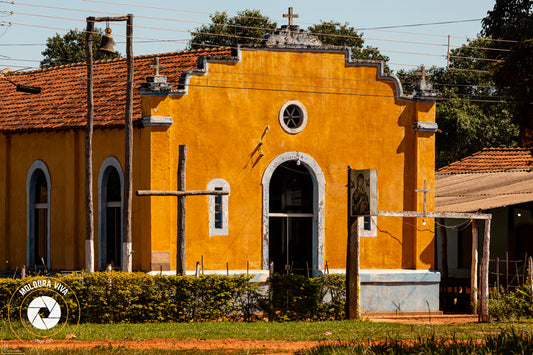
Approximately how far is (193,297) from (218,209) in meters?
5.35

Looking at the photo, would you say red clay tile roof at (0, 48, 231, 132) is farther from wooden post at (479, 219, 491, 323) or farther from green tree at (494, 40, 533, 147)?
green tree at (494, 40, 533, 147)

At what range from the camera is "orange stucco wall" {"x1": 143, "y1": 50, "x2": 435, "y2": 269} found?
97.3 ft

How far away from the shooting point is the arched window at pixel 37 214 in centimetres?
3344

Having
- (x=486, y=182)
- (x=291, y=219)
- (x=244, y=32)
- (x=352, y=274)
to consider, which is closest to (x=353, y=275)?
(x=352, y=274)

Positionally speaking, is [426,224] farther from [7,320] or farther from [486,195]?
[7,320]

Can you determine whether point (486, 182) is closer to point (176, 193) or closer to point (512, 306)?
point (512, 306)

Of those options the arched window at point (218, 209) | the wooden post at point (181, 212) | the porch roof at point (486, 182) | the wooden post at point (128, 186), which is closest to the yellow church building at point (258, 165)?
the arched window at point (218, 209)

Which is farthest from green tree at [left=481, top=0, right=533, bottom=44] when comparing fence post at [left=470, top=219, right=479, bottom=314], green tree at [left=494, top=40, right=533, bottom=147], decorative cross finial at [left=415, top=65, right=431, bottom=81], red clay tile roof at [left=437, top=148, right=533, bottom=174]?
green tree at [left=494, top=40, right=533, bottom=147]

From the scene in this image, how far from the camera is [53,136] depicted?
32906mm

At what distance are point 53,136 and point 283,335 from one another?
14358 millimetres

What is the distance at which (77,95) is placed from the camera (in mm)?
34250

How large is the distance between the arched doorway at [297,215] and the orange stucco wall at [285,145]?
0.92ft

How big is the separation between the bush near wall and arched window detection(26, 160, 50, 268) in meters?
8.56

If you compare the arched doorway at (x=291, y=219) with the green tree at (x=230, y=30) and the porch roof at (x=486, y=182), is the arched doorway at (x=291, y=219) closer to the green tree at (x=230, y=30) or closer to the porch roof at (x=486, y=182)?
the porch roof at (x=486, y=182)
